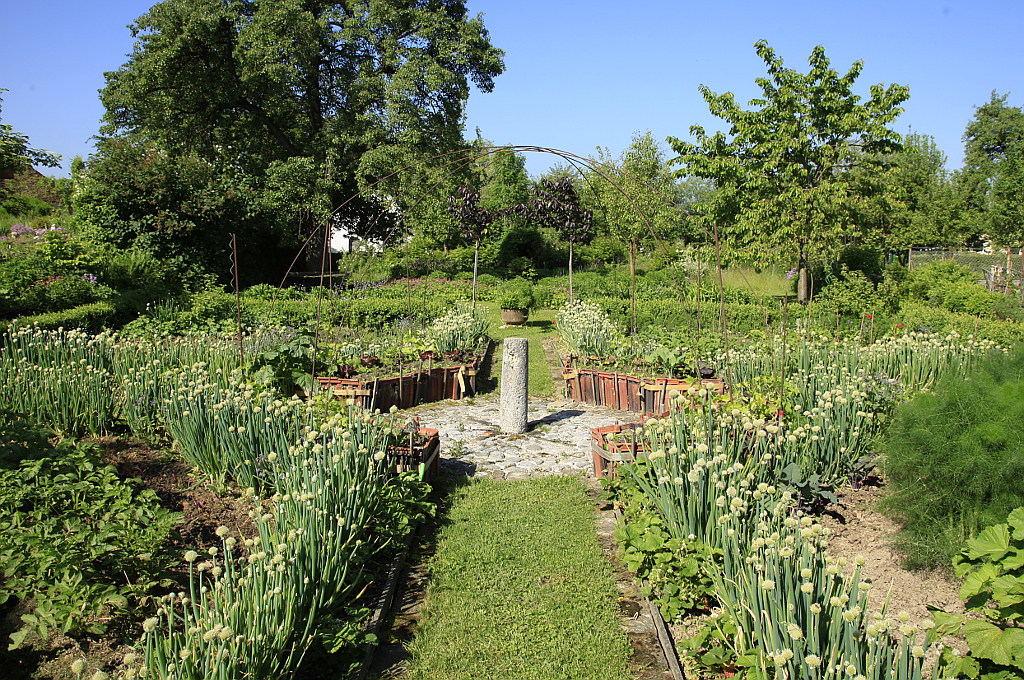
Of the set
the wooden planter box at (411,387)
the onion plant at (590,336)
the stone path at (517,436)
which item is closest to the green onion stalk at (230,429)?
the stone path at (517,436)

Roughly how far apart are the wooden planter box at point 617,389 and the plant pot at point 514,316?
5534 millimetres

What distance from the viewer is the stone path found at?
571cm

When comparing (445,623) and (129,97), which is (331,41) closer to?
(129,97)

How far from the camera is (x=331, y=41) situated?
2114cm

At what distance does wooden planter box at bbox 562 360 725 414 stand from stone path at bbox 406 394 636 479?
0.14 metres

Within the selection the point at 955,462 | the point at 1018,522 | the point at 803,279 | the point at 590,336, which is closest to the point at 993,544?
the point at 1018,522

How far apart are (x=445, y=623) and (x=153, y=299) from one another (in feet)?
32.9

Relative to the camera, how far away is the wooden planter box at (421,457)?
4.57 m

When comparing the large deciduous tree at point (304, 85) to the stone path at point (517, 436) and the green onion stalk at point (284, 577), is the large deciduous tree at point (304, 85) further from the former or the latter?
the green onion stalk at point (284, 577)

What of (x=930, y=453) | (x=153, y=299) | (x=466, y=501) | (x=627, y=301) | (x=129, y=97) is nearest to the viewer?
(x=930, y=453)

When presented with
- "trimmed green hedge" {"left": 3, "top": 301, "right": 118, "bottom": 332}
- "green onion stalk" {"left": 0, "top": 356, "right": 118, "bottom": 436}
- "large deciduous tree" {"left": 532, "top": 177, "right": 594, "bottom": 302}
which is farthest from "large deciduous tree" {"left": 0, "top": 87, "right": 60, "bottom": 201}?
"large deciduous tree" {"left": 532, "top": 177, "right": 594, "bottom": 302}

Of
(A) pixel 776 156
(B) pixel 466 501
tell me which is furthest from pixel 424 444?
(A) pixel 776 156

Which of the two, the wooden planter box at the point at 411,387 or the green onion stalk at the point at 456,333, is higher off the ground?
the green onion stalk at the point at 456,333

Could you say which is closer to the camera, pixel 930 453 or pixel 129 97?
pixel 930 453
